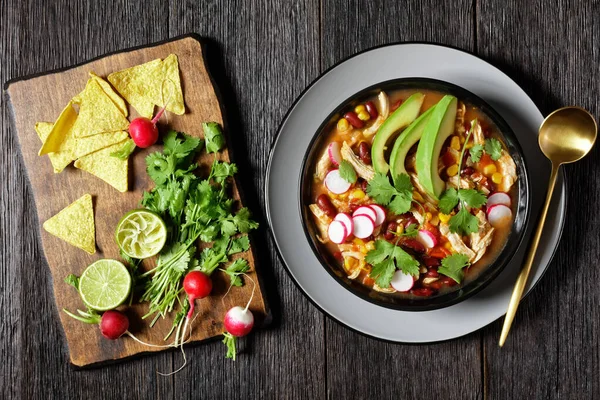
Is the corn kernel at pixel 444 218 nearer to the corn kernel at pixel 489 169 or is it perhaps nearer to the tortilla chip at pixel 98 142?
the corn kernel at pixel 489 169

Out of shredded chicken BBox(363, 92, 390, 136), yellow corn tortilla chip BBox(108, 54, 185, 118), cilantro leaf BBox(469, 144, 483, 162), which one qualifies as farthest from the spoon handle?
yellow corn tortilla chip BBox(108, 54, 185, 118)

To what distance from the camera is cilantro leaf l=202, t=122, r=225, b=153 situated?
2.64 meters

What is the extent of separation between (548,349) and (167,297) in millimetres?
1797

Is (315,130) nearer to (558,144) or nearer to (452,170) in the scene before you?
(452,170)

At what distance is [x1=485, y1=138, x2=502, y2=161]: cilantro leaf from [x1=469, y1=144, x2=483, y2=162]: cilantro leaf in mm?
49

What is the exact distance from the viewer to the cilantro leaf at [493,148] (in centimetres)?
237

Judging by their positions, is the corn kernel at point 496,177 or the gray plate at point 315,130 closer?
the corn kernel at point 496,177

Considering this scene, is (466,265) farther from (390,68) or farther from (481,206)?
(390,68)

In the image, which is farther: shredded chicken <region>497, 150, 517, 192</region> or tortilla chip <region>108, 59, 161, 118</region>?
tortilla chip <region>108, 59, 161, 118</region>

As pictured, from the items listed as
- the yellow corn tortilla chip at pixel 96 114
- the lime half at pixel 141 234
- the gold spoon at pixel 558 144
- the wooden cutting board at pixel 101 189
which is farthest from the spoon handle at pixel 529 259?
the yellow corn tortilla chip at pixel 96 114

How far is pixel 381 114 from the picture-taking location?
242 centimetres

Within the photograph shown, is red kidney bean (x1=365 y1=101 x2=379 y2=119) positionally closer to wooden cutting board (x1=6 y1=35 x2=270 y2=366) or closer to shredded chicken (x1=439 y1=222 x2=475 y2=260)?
shredded chicken (x1=439 y1=222 x2=475 y2=260)

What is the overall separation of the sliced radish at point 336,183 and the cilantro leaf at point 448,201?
1.24ft

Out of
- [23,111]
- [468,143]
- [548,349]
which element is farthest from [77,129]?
[548,349]
